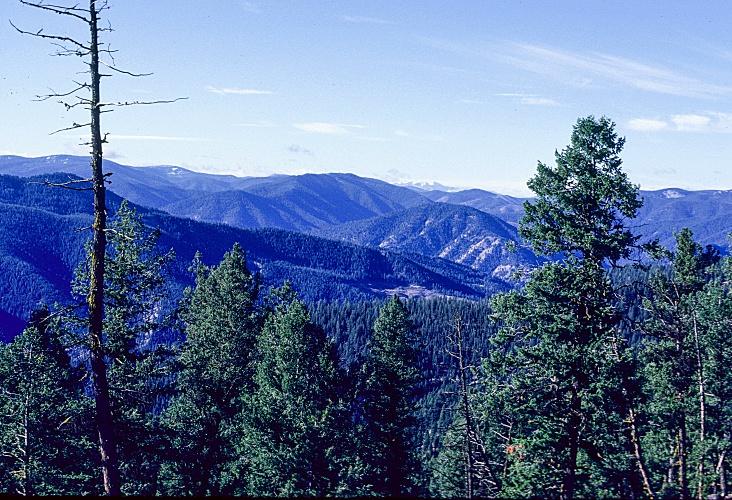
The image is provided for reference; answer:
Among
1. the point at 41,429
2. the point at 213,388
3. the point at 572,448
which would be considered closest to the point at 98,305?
the point at 41,429

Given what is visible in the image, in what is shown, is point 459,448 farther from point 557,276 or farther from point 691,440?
point 557,276

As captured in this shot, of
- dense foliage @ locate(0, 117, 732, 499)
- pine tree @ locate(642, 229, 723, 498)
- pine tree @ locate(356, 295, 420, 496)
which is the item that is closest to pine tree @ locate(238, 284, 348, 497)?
dense foliage @ locate(0, 117, 732, 499)

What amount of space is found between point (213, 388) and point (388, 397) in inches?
420

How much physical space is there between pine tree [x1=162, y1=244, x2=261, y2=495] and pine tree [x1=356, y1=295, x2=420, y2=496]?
23.9ft

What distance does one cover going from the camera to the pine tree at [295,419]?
30531 mm

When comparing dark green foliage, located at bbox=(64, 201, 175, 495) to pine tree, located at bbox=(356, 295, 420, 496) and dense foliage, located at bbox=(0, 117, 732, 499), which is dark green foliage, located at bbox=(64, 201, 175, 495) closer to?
dense foliage, located at bbox=(0, 117, 732, 499)

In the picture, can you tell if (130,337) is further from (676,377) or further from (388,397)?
(676,377)

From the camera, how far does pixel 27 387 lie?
2958 cm

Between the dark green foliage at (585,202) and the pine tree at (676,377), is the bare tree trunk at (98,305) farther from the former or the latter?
the pine tree at (676,377)

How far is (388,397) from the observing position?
3525 cm

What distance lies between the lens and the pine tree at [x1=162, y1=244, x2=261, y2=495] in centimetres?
3541

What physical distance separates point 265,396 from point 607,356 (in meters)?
17.8

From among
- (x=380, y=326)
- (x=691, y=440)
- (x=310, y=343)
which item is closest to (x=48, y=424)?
(x=310, y=343)

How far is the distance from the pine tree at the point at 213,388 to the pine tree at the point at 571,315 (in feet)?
58.4
